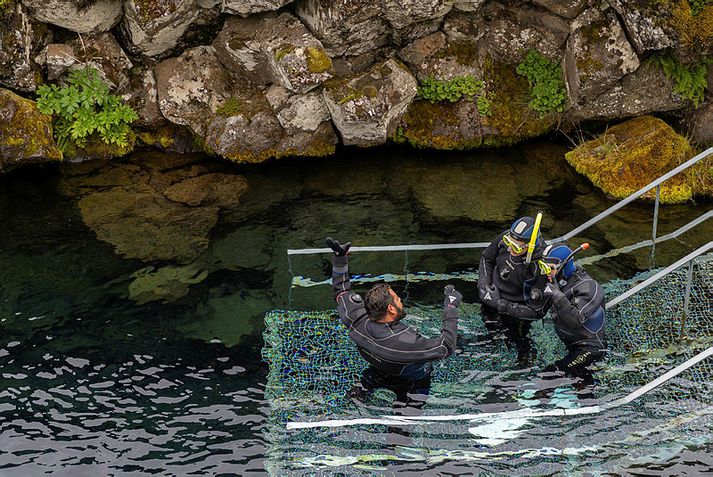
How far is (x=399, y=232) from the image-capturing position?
13.0 meters

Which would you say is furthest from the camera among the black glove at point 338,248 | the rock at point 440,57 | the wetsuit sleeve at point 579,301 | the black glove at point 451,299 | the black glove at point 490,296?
the rock at point 440,57

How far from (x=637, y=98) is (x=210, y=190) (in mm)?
7940

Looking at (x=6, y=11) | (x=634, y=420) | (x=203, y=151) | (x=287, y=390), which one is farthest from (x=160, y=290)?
(x=634, y=420)

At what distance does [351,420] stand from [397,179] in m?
6.96

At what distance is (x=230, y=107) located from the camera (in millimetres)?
14820

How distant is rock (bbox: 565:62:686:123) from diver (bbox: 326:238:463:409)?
24.7 feet

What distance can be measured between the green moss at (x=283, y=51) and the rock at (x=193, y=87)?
160 cm

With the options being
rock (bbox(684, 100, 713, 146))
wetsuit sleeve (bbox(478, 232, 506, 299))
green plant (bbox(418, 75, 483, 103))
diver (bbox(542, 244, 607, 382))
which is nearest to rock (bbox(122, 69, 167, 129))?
green plant (bbox(418, 75, 483, 103))

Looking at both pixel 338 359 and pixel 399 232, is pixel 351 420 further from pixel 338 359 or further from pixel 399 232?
pixel 399 232

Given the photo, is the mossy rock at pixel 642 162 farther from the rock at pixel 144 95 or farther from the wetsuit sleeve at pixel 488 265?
the rock at pixel 144 95

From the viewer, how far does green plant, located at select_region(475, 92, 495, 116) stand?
15.0 m

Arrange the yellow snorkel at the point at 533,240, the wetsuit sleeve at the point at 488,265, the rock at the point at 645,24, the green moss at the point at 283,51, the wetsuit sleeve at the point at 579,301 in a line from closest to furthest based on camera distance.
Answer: the wetsuit sleeve at the point at 579,301
the yellow snorkel at the point at 533,240
the wetsuit sleeve at the point at 488,265
the rock at the point at 645,24
the green moss at the point at 283,51

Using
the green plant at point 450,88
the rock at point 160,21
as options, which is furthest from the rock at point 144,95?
the green plant at point 450,88

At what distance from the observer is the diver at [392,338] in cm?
841
